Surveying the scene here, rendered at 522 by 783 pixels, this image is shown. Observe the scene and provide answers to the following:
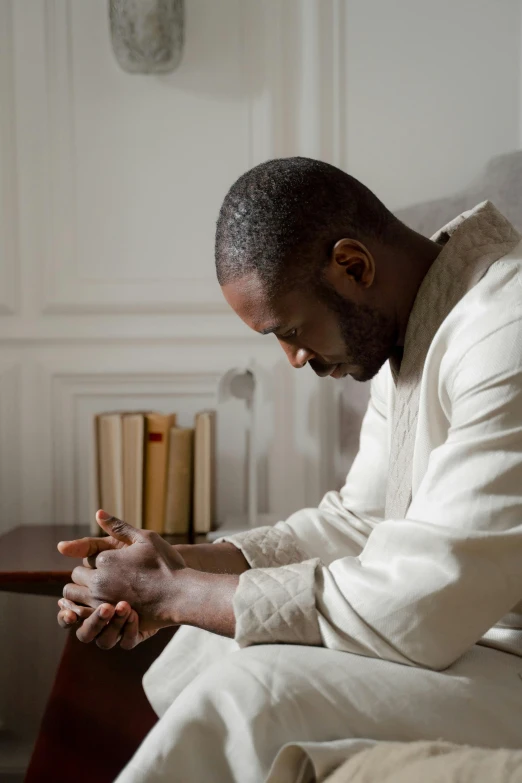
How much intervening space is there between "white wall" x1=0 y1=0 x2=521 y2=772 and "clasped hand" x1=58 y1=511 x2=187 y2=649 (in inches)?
42.0

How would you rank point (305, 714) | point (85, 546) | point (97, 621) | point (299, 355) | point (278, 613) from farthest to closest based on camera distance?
point (85, 546)
point (299, 355)
point (97, 621)
point (278, 613)
point (305, 714)

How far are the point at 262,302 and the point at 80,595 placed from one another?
0.54m

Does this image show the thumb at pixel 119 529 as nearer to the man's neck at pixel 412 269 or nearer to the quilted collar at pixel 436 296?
the quilted collar at pixel 436 296

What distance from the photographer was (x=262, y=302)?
133 cm

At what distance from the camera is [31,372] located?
2424mm

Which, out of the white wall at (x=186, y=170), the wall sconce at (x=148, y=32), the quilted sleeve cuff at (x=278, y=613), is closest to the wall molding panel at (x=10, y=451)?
the white wall at (x=186, y=170)

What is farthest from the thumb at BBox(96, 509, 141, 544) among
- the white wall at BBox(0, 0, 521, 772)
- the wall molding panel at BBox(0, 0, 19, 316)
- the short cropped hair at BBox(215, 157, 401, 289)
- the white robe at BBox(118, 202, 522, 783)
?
the wall molding panel at BBox(0, 0, 19, 316)

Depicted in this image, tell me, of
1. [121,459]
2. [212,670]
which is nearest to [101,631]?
[212,670]

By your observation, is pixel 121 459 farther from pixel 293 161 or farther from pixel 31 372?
pixel 293 161

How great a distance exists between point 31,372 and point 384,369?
1.13 meters

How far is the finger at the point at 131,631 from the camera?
1.28m

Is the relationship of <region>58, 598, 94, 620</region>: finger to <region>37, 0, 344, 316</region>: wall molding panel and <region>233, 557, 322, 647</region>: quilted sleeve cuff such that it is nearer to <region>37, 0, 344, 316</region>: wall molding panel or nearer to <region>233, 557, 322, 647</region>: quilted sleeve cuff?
<region>233, 557, 322, 647</region>: quilted sleeve cuff

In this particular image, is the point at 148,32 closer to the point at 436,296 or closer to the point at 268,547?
the point at 436,296

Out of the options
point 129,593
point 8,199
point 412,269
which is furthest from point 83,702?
point 8,199
